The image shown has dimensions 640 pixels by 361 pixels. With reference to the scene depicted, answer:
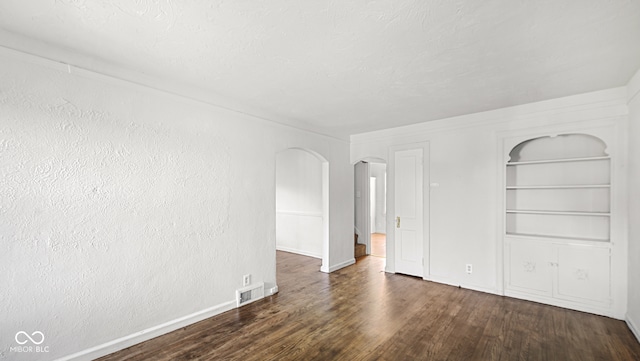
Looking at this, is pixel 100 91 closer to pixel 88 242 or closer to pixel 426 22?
pixel 88 242

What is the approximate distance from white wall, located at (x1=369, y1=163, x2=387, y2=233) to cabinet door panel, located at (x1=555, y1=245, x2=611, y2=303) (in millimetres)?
6661

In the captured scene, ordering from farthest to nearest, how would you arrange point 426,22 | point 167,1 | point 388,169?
1. point 388,169
2. point 426,22
3. point 167,1

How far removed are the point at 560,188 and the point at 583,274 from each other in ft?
3.61

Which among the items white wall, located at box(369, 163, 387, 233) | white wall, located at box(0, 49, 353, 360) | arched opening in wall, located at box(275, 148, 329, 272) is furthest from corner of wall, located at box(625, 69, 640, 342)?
white wall, located at box(369, 163, 387, 233)

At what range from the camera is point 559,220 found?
384cm

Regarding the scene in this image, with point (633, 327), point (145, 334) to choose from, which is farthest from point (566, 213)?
point (145, 334)

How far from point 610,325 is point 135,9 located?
5.34m

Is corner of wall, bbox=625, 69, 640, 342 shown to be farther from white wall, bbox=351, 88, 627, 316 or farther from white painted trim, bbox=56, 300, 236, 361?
white painted trim, bbox=56, 300, 236, 361

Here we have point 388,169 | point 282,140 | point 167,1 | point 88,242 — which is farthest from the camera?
point 388,169

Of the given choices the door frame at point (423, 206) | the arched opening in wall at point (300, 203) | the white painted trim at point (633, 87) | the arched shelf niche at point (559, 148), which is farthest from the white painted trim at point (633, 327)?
the arched opening in wall at point (300, 203)

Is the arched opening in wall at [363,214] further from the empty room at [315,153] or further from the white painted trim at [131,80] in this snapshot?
the white painted trim at [131,80]

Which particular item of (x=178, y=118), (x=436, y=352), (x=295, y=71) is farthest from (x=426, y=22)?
(x=436, y=352)

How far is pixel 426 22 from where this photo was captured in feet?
6.31

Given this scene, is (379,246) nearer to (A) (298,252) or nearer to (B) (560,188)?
(A) (298,252)
